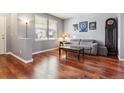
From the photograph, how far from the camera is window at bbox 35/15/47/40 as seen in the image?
590 cm

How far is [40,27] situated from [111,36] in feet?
10.9

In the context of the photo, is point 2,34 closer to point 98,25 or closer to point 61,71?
point 61,71

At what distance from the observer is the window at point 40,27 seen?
5898 millimetres

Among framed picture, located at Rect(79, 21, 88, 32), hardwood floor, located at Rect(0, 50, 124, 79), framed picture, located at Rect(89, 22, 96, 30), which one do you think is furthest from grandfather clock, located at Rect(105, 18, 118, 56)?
hardwood floor, located at Rect(0, 50, 124, 79)

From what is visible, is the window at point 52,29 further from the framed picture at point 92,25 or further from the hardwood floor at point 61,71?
the hardwood floor at point 61,71

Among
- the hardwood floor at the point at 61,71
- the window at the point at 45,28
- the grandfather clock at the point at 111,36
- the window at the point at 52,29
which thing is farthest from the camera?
the window at the point at 52,29

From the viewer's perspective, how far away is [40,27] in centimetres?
614

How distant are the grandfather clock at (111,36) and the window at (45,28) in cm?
299

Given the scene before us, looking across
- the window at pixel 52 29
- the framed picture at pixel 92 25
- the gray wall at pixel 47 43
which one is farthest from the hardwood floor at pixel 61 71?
the window at pixel 52 29

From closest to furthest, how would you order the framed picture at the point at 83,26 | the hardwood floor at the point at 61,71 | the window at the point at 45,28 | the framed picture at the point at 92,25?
the hardwood floor at the point at 61,71, the window at the point at 45,28, the framed picture at the point at 92,25, the framed picture at the point at 83,26

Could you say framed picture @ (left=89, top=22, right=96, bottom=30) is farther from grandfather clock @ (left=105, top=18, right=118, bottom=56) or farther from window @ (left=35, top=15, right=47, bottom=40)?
window @ (left=35, top=15, right=47, bottom=40)
